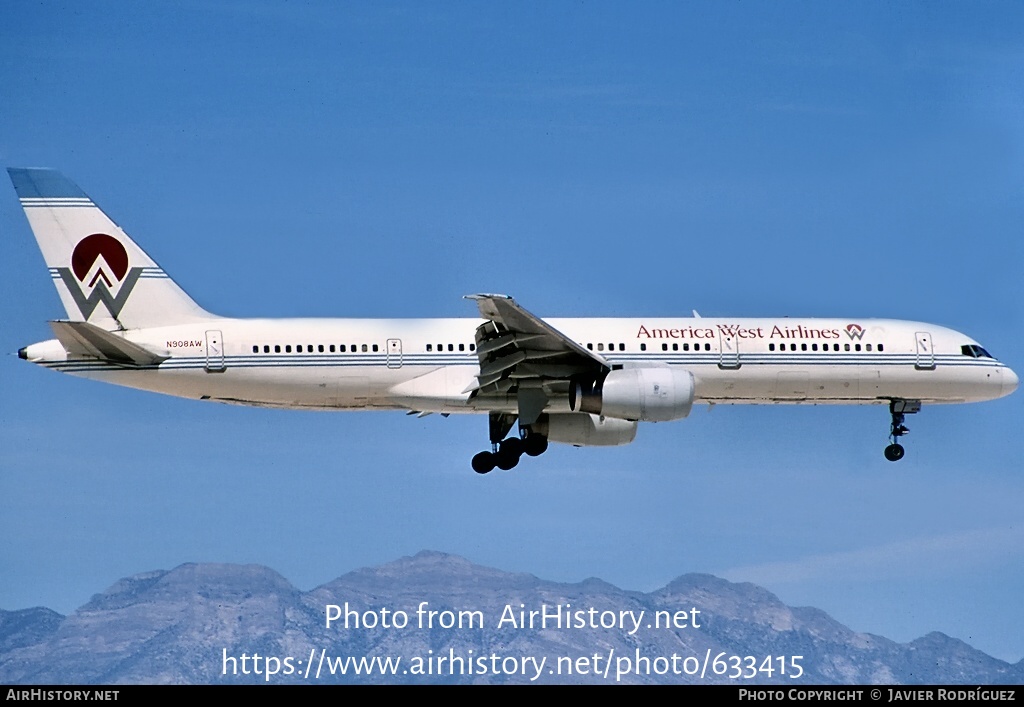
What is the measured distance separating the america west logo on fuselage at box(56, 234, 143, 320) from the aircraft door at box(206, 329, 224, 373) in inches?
136

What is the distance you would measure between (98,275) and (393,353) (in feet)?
31.5

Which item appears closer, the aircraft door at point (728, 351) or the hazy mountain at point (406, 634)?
the aircraft door at point (728, 351)

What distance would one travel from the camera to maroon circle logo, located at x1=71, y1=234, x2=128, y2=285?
1793 inches

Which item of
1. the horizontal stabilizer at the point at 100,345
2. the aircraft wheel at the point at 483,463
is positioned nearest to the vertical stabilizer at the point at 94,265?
the horizontal stabilizer at the point at 100,345

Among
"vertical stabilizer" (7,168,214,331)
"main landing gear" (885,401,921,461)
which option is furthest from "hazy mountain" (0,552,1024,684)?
"vertical stabilizer" (7,168,214,331)

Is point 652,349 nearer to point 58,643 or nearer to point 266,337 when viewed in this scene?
point 266,337

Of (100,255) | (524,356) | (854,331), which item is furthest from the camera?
(854,331)

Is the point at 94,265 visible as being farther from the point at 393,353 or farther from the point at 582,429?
the point at 582,429

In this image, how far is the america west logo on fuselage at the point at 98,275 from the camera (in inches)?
1781

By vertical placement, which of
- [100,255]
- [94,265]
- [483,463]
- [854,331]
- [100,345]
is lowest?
[483,463]

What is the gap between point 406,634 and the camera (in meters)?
117

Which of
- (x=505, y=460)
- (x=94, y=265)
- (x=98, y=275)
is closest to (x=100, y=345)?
(x=98, y=275)

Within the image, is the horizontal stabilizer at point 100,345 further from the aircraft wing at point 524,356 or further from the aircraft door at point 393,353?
the aircraft wing at point 524,356

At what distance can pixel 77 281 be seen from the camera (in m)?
45.3
